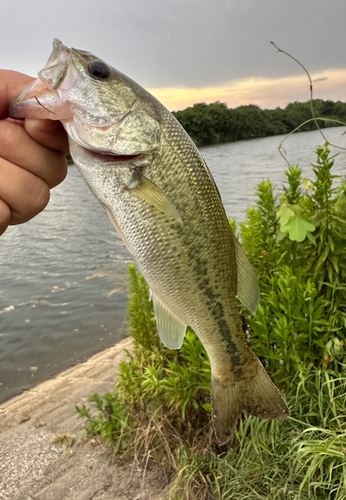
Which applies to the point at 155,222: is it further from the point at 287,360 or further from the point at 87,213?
the point at 87,213

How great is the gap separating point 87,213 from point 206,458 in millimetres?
17432

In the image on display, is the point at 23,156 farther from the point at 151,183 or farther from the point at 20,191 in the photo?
the point at 151,183

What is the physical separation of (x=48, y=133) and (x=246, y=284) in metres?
1.15

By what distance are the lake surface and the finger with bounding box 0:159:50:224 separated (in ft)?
9.50

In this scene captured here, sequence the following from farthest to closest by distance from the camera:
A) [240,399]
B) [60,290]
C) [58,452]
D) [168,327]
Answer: [60,290]
[58,452]
[240,399]
[168,327]

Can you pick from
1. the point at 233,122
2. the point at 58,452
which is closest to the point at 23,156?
the point at 58,452

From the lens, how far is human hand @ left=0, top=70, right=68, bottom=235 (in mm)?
1599

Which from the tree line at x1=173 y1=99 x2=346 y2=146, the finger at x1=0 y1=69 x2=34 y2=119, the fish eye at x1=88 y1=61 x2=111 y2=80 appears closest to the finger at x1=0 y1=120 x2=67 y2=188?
the finger at x1=0 y1=69 x2=34 y2=119

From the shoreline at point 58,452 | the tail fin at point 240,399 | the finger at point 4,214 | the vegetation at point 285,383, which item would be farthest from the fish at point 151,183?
the shoreline at point 58,452

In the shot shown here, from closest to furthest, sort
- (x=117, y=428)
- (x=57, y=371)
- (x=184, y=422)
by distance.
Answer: (x=184, y=422)
(x=117, y=428)
(x=57, y=371)

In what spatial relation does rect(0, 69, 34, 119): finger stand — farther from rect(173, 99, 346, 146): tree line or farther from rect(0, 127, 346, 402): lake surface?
rect(173, 99, 346, 146): tree line

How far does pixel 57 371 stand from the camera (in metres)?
7.35

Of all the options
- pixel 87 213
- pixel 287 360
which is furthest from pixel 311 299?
pixel 87 213

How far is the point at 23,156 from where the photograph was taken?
1.63 meters
